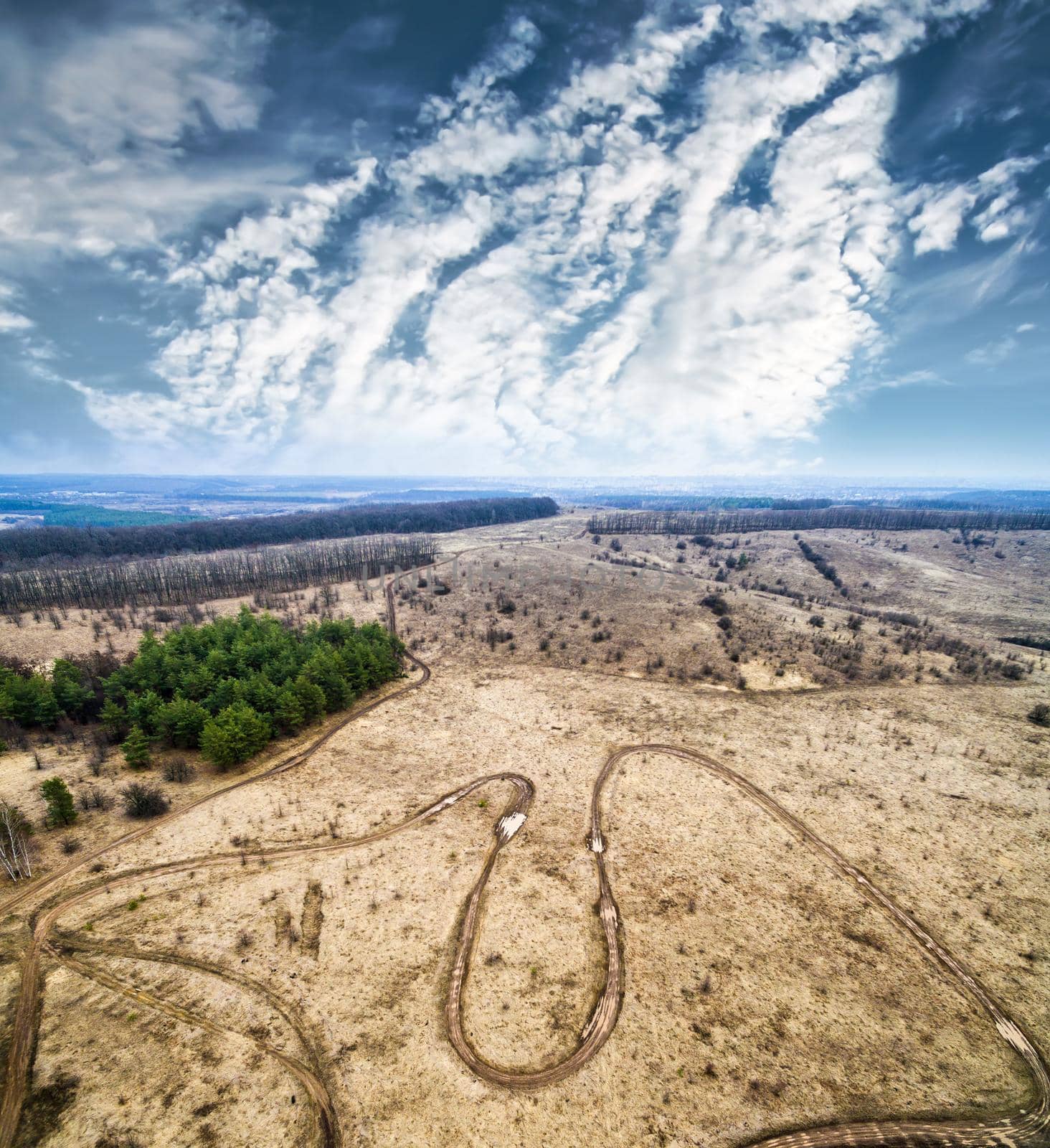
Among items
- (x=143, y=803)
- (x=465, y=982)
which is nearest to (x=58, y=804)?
(x=143, y=803)

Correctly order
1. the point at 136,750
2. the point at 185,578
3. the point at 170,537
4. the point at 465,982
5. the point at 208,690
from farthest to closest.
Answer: the point at 170,537
the point at 185,578
the point at 208,690
the point at 136,750
the point at 465,982

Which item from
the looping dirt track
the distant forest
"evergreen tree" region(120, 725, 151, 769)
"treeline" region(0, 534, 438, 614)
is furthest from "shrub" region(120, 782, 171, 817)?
"treeline" region(0, 534, 438, 614)

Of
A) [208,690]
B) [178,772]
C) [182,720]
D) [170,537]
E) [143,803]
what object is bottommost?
[178,772]

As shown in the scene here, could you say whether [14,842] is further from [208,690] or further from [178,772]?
[208,690]

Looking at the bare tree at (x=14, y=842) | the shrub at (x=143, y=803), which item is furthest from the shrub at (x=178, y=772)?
the bare tree at (x=14, y=842)

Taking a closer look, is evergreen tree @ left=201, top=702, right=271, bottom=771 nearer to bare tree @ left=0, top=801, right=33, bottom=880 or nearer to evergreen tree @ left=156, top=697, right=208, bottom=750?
evergreen tree @ left=156, top=697, right=208, bottom=750

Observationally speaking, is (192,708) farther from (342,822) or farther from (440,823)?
(440,823)

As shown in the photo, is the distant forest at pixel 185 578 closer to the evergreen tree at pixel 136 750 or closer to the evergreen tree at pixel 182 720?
the evergreen tree at pixel 182 720
